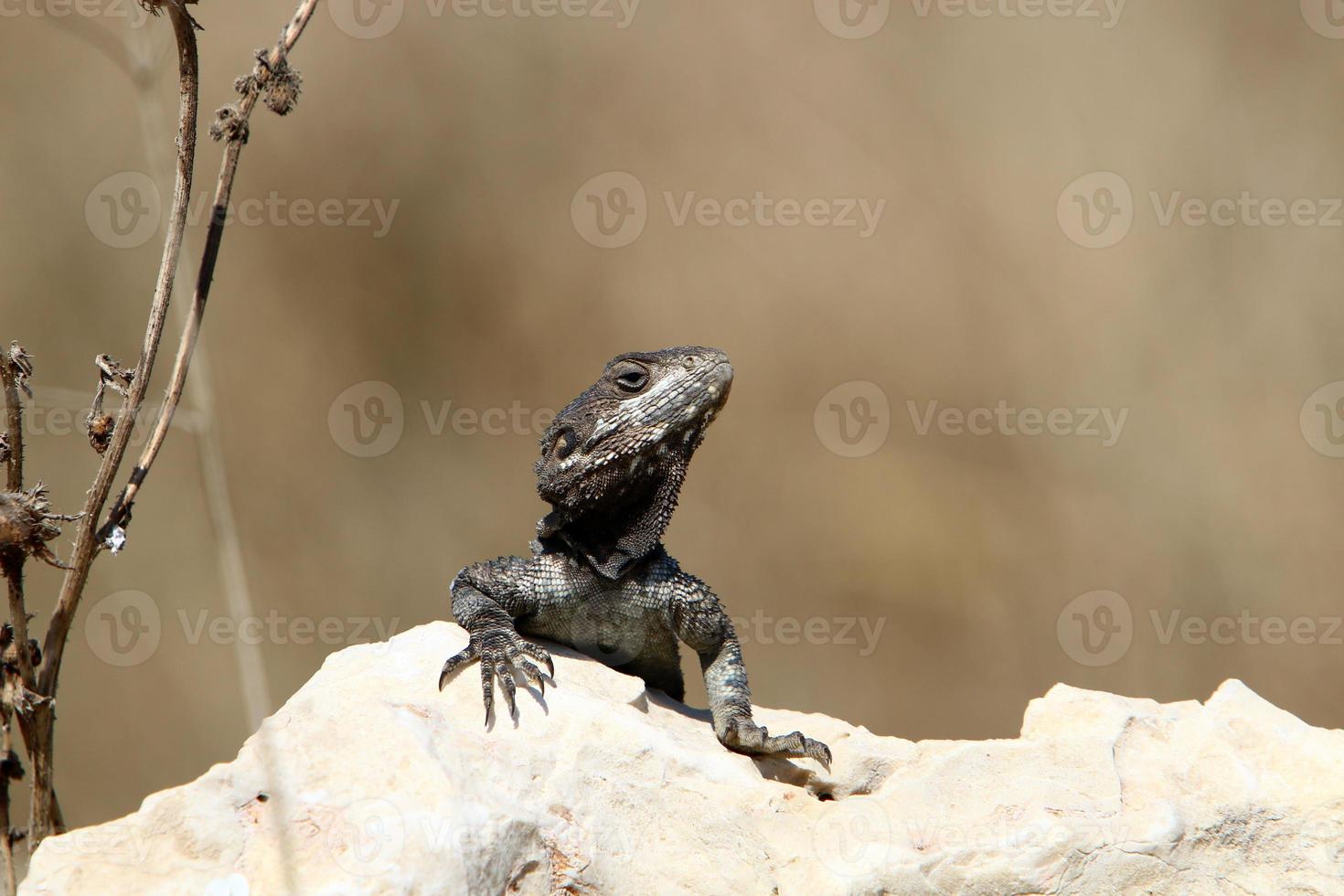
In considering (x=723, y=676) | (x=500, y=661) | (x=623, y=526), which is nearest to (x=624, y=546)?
(x=623, y=526)

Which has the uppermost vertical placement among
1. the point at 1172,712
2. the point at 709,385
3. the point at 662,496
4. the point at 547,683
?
the point at 709,385

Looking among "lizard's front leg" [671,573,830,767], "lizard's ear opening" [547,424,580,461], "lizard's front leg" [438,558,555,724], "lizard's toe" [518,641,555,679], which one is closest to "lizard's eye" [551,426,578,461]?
"lizard's ear opening" [547,424,580,461]

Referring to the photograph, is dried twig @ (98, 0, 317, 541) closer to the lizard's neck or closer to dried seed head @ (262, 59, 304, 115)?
dried seed head @ (262, 59, 304, 115)

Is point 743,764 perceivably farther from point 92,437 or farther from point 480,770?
point 92,437

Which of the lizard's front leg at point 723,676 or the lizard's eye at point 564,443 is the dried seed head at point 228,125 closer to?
the lizard's eye at point 564,443

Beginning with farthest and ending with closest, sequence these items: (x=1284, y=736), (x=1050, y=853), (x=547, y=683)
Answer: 1. (x=1284, y=736)
2. (x=547, y=683)
3. (x=1050, y=853)

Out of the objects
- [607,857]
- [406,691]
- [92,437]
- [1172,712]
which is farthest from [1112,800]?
[92,437]

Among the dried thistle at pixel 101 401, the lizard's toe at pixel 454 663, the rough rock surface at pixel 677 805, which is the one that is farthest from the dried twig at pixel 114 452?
the lizard's toe at pixel 454 663
